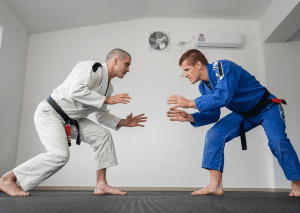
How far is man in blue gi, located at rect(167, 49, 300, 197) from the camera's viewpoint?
1703mm

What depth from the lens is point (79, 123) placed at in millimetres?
2078

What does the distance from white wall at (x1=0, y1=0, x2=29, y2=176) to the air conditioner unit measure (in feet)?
8.13

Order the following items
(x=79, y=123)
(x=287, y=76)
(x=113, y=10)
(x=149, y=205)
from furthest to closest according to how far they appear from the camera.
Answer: (x=287, y=76), (x=113, y=10), (x=79, y=123), (x=149, y=205)

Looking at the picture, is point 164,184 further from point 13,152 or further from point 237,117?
point 13,152

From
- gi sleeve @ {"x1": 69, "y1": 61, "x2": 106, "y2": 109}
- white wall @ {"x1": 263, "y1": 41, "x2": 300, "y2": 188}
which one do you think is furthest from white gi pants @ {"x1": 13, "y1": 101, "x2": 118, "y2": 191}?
white wall @ {"x1": 263, "y1": 41, "x2": 300, "y2": 188}

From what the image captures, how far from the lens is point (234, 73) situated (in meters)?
1.80

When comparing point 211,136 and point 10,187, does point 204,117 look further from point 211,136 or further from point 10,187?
point 10,187

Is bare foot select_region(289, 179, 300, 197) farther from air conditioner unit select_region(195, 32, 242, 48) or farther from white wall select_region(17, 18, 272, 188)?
air conditioner unit select_region(195, 32, 242, 48)

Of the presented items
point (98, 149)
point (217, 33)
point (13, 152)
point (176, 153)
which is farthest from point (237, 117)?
point (13, 152)

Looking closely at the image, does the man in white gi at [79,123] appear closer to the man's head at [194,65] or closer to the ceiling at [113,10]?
the man's head at [194,65]

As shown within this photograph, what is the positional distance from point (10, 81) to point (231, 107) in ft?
8.71

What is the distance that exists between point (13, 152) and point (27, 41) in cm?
158

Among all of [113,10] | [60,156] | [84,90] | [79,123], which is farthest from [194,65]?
[113,10]

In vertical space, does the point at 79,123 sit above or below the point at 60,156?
above
